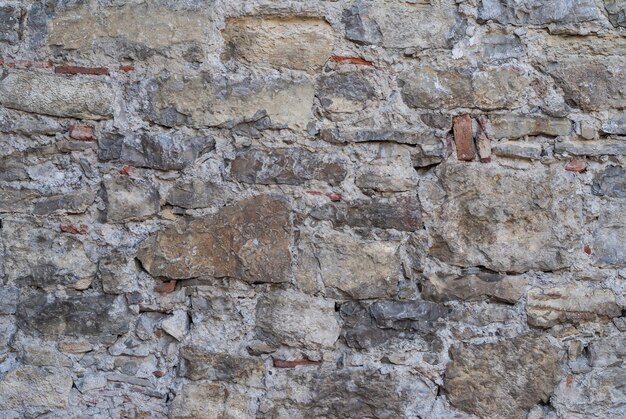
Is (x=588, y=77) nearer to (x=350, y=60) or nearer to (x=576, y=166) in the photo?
(x=576, y=166)

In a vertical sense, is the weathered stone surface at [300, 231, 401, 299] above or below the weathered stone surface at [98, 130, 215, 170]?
below

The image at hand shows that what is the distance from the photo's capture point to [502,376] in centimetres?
223

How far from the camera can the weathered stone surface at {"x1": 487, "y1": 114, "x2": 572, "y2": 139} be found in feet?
7.22

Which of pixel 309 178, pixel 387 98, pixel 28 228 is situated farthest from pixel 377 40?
pixel 28 228

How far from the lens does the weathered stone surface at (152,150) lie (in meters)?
2.19

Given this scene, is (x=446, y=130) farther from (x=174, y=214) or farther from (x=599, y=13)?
(x=174, y=214)

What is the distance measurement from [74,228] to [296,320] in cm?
78

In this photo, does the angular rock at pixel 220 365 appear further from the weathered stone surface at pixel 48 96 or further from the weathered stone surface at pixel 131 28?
the weathered stone surface at pixel 131 28

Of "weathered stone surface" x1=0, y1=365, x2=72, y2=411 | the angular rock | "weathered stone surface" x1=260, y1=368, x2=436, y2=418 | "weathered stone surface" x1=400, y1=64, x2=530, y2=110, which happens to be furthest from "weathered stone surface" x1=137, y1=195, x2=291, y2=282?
"weathered stone surface" x1=400, y1=64, x2=530, y2=110

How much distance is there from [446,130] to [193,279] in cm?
96

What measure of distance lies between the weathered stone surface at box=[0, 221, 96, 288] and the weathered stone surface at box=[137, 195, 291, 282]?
0.68 ft

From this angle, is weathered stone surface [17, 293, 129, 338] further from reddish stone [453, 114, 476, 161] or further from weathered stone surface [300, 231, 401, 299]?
reddish stone [453, 114, 476, 161]

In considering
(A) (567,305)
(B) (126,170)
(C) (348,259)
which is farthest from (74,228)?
(A) (567,305)

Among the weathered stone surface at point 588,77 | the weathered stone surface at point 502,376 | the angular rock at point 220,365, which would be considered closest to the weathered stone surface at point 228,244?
the angular rock at point 220,365
